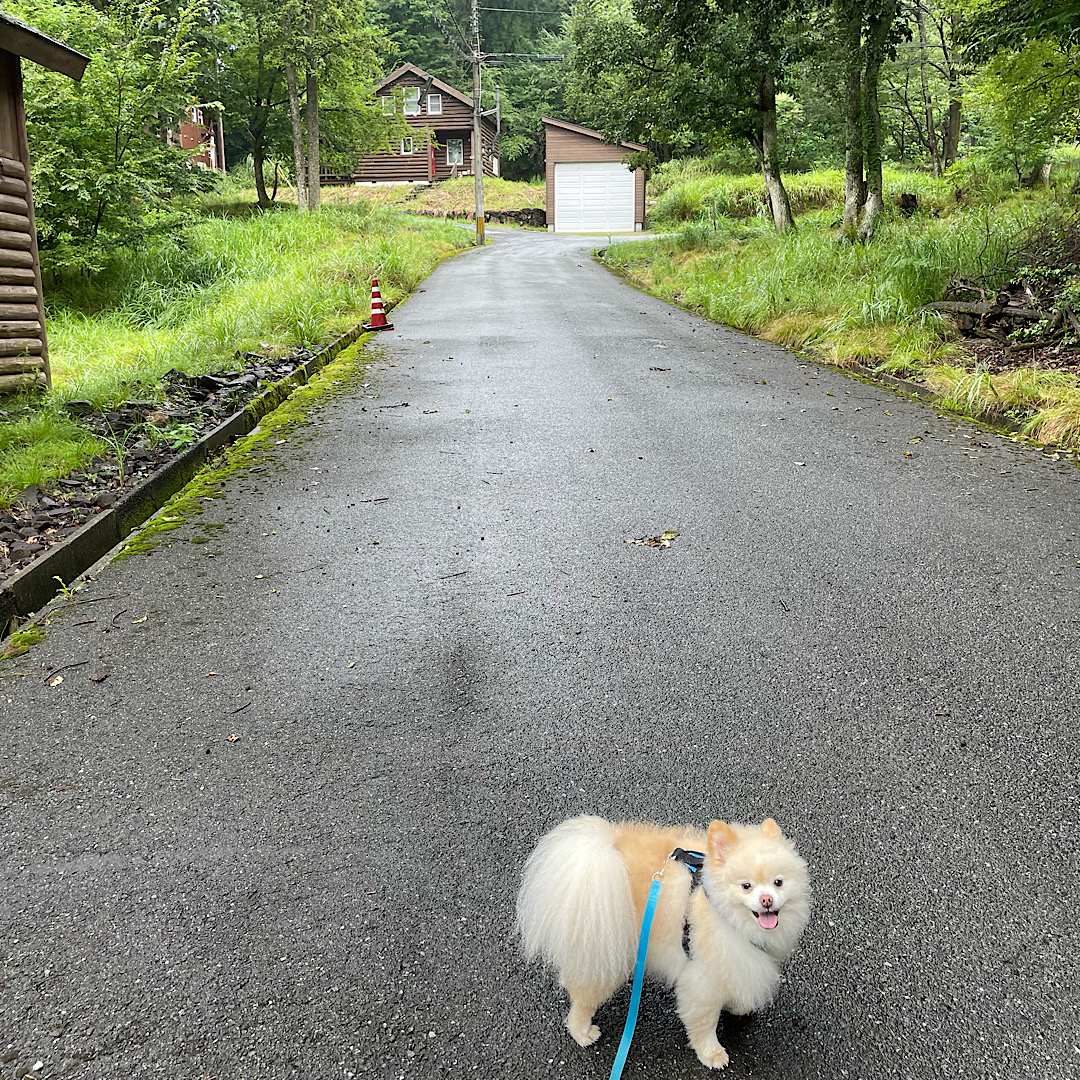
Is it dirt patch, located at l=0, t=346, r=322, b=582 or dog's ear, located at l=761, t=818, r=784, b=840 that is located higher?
dirt patch, located at l=0, t=346, r=322, b=582

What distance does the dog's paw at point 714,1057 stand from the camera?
1.72 m

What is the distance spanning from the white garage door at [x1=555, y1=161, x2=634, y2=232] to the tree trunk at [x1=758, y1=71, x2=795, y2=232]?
2695cm

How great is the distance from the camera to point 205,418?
672 cm

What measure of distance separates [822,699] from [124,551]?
369cm

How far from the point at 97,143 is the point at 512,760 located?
15.2 metres

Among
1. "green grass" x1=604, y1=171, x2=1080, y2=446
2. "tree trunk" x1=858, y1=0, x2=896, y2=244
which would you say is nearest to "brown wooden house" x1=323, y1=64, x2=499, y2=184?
"green grass" x1=604, y1=171, x2=1080, y2=446

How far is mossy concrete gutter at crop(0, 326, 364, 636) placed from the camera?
376 cm

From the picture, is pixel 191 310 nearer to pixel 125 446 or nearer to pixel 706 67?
pixel 125 446

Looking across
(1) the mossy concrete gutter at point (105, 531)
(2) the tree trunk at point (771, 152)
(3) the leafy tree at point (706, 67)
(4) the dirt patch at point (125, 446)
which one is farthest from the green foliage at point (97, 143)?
(2) the tree trunk at point (771, 152)

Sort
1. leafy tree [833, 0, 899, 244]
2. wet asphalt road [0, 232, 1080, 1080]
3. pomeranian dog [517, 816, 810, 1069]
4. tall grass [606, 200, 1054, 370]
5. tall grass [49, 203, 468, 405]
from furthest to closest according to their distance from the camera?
1. leafy tree [833, 0, 899, 244]
2. tall grass [606, 200, 1054, 370]
3. tall grass [49, 203, 468, 405]
4. wet asphalt road [0, 232, 1080, 1080]
5. pomeranian dog [517, 816, 810, 1069]

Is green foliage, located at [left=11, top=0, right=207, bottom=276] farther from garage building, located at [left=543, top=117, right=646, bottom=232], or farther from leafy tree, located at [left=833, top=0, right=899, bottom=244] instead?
garage building, located at [left=543, top=117, right=646, bottom=232]

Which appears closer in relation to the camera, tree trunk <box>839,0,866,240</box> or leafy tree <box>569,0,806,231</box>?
tree trunk <box>839,0,866,240</box>

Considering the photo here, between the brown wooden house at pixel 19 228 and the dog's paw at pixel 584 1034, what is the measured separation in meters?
7.46

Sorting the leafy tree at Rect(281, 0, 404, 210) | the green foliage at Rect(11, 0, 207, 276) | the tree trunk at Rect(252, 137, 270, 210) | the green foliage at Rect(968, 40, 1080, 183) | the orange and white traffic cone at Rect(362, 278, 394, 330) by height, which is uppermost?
the leafy tree at Rect(281, 0, 404, 210)
